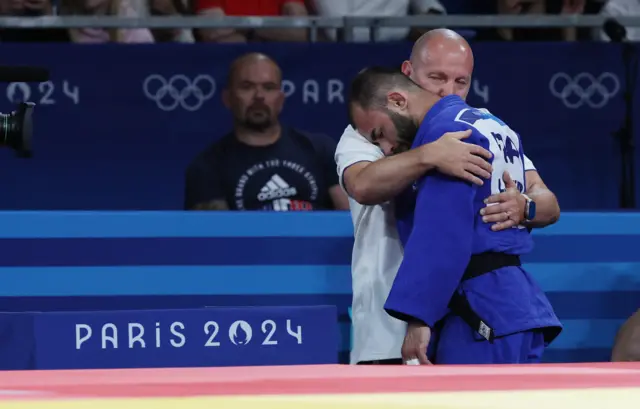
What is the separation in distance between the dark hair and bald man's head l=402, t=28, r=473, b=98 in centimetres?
30

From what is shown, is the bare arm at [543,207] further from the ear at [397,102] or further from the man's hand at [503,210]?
the ear at [397,102]

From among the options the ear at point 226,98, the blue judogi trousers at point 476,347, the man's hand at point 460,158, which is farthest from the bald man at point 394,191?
the ear at point 226,98

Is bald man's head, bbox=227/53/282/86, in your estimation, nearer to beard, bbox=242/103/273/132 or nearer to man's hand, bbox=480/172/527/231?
beard, bbox=242/103/273/132

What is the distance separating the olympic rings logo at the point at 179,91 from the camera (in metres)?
5.84

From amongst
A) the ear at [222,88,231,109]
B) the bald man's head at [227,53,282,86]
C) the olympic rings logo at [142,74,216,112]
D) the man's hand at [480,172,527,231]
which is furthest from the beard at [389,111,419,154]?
the olympic rings logo at [142,74,216,112]

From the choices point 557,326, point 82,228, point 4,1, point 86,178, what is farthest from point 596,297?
point 4,1

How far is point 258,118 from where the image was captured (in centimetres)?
551

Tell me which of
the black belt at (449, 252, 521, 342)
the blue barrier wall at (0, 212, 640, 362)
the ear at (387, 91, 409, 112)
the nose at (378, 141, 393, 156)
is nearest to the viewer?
the black belt at (449, 252, 521, 342)

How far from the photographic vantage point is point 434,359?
361 cm

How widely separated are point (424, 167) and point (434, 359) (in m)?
0.57

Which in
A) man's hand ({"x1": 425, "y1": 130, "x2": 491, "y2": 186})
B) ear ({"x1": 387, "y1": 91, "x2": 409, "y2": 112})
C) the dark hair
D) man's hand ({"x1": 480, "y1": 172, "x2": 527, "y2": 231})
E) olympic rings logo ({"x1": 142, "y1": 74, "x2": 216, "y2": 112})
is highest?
olympic rings logo ({"x1": 142, "y1": 74, "x2": 216, "y2": 112})

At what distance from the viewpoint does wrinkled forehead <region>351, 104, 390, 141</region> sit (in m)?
3.70

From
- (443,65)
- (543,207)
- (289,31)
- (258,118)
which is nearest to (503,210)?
(543,207)

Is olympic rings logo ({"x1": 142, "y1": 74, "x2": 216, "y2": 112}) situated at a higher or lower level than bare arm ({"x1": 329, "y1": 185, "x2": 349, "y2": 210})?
higher
